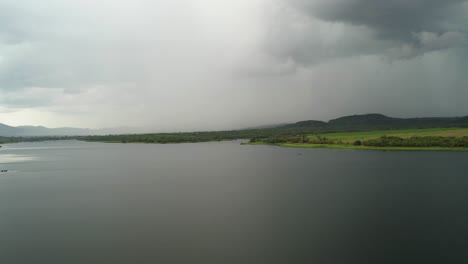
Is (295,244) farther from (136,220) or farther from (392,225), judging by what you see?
(136,220)

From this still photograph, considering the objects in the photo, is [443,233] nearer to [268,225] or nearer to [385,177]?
[268,225]

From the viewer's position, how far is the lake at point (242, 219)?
10227mm

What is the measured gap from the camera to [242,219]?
1373 centimetres

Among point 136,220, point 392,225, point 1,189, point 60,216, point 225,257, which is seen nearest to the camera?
point 225,257

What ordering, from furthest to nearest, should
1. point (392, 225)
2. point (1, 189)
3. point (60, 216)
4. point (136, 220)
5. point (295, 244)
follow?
1. point (1, 189)
2. point (60, 216)
3. point (136, 220)
4. point (392, 225)
5. point (295, 244)

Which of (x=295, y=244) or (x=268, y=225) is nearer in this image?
(x=295, y=244)

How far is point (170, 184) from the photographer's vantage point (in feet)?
74.6

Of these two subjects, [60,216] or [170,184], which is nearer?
[60,216]

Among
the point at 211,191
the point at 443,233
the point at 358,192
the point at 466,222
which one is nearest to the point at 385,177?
the point at 358,192

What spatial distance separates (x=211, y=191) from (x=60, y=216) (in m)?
8.68

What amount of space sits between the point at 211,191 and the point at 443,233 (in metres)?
12.7

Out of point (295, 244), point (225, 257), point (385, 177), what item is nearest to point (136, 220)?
point (225, 257)

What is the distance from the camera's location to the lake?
10227 mm

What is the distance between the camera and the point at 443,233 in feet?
37.6
